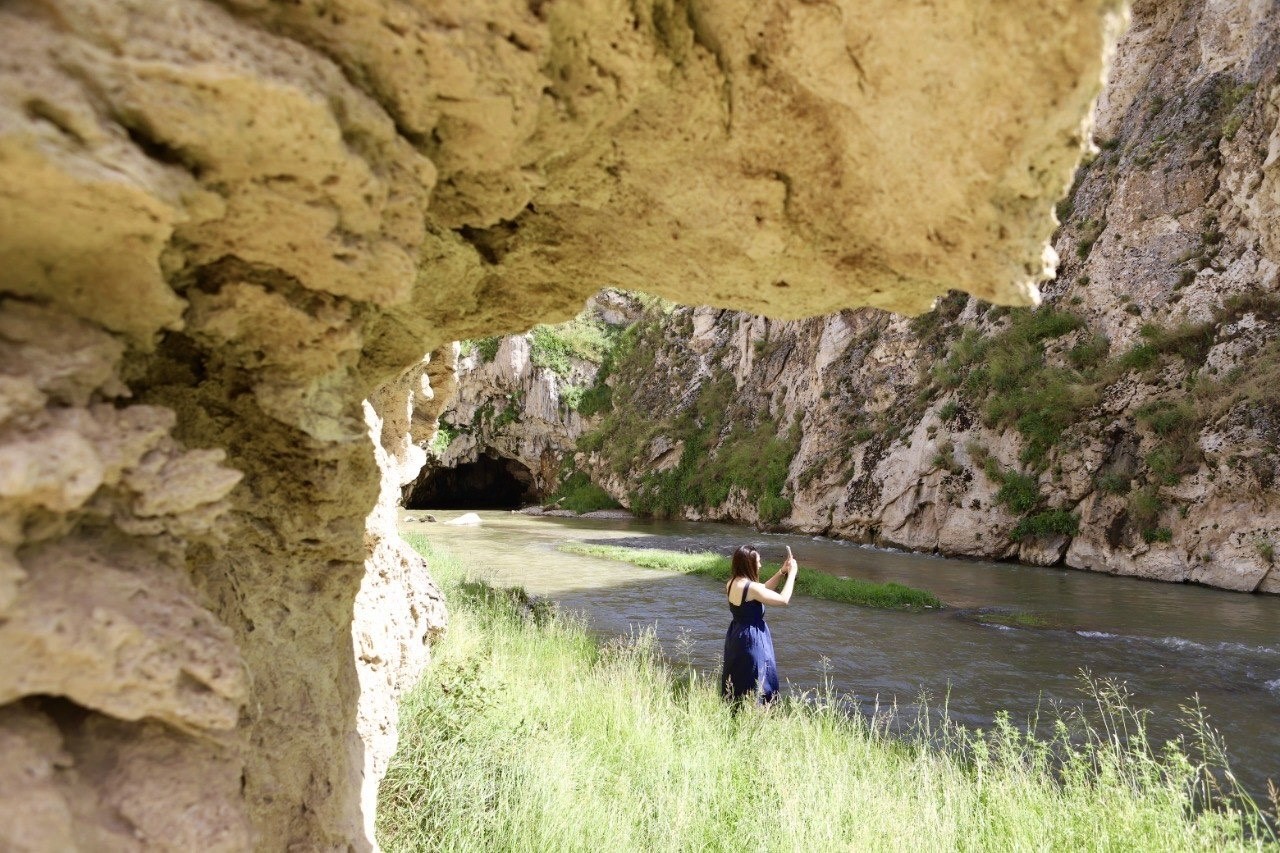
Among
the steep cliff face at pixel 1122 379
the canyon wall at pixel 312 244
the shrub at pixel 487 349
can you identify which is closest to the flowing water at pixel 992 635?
the steep cliff face at pixel 1122 379

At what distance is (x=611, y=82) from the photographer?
2.19 metres

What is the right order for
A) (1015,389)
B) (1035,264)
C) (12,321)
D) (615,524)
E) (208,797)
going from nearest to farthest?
(12,321) → (208,797) → (1035,264) → (1015,389) → (615,524)

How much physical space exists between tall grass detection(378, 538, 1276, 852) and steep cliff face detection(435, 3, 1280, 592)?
1219cm

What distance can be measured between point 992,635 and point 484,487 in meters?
39.0

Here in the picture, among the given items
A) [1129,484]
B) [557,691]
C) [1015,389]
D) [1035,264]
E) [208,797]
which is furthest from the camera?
[1015,389]

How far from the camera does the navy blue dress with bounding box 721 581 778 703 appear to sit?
6.53 meters

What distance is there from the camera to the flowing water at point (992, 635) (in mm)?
8406

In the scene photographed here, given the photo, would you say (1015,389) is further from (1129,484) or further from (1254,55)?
(1254,55)

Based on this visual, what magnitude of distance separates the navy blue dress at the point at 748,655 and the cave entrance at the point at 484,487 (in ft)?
122

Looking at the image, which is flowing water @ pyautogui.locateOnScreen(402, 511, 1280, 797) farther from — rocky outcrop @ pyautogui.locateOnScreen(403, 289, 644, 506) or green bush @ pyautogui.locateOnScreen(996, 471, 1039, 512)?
rocky outcrop @ pyautogui.locateOnScreen(403, 289, 644, 506)

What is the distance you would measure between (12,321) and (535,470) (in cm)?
4123

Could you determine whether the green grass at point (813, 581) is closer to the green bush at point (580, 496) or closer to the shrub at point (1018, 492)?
the shrub at point (1018, 492)

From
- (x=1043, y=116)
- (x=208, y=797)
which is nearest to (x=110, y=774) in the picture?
(x=208, y=797)

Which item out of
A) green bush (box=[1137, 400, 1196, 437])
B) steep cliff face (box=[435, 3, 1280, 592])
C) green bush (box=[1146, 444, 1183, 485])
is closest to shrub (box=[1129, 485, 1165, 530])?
steep cliff face (box=[435, 3, 1280, 592])
